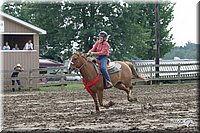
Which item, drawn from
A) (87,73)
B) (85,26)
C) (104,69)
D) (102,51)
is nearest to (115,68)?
(104,69)

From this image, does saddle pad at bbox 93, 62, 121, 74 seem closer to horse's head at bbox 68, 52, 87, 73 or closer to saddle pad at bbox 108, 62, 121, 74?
saddle pad at bbox 108, 62, 121, 74

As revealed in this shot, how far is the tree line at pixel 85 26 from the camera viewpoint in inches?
1794

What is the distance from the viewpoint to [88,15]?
45.9m

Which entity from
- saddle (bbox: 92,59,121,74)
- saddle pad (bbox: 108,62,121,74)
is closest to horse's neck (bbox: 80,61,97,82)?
saddle (bbox: 92,59,121,74)

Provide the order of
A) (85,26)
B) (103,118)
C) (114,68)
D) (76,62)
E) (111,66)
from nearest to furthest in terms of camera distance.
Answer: (103,118) → (76,62) → (111,66) → (114,68) → (85,26)

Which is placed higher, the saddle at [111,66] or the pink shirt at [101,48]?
the pink shirt at [101,48]

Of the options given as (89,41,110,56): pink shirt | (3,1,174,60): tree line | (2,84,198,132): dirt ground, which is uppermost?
(3,1,174,60): tree line

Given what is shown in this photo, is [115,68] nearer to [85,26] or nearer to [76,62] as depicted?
[76,62]

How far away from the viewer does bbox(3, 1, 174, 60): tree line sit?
4556cm

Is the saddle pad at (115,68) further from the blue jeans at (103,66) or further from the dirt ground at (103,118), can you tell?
the dirt ground at (103,118)

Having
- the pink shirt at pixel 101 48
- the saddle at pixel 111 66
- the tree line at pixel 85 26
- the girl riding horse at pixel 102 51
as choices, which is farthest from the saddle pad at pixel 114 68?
the tree line at pixel 85 26

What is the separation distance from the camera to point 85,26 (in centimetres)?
4609

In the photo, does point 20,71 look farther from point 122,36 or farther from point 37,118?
point 122,36

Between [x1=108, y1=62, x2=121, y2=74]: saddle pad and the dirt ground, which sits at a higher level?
[x1=108, y1=62, x2=121, y2=74]: saddle pad
